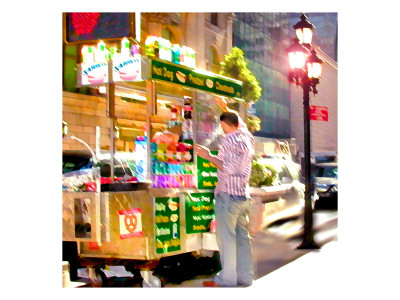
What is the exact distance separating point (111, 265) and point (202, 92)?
1752 millimetres

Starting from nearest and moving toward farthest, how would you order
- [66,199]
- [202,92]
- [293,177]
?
[66,199] → [202,92] → [293,177]

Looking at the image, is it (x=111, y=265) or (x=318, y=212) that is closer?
(x=111, y=265)

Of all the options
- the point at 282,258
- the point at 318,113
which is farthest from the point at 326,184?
the point at 282,258

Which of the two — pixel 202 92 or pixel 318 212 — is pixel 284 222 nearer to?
pixel 318 212

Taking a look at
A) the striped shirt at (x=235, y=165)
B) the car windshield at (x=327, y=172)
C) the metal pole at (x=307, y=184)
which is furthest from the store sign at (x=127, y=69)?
the car windshield at (x=327, y=172)

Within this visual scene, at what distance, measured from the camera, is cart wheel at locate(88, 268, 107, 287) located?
5965 mm

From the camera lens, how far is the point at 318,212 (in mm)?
6816

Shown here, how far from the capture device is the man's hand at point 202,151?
595 cm

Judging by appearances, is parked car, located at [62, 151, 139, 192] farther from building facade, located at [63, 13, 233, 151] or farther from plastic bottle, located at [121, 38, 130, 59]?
plastic bottle, located at [121, 38, 130, 59]

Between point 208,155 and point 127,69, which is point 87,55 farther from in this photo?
point 208,155

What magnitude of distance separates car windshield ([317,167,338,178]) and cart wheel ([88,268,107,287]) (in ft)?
7.15

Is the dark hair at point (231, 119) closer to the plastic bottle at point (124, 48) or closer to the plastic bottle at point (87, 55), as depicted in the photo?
the plastic bottle at point (124, 48)

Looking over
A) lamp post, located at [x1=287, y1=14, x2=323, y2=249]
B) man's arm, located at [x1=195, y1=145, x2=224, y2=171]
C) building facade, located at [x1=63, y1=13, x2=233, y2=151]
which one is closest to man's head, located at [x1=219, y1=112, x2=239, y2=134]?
man's arm, located at [x1=195, y1=145, x2=224, y2=171]
